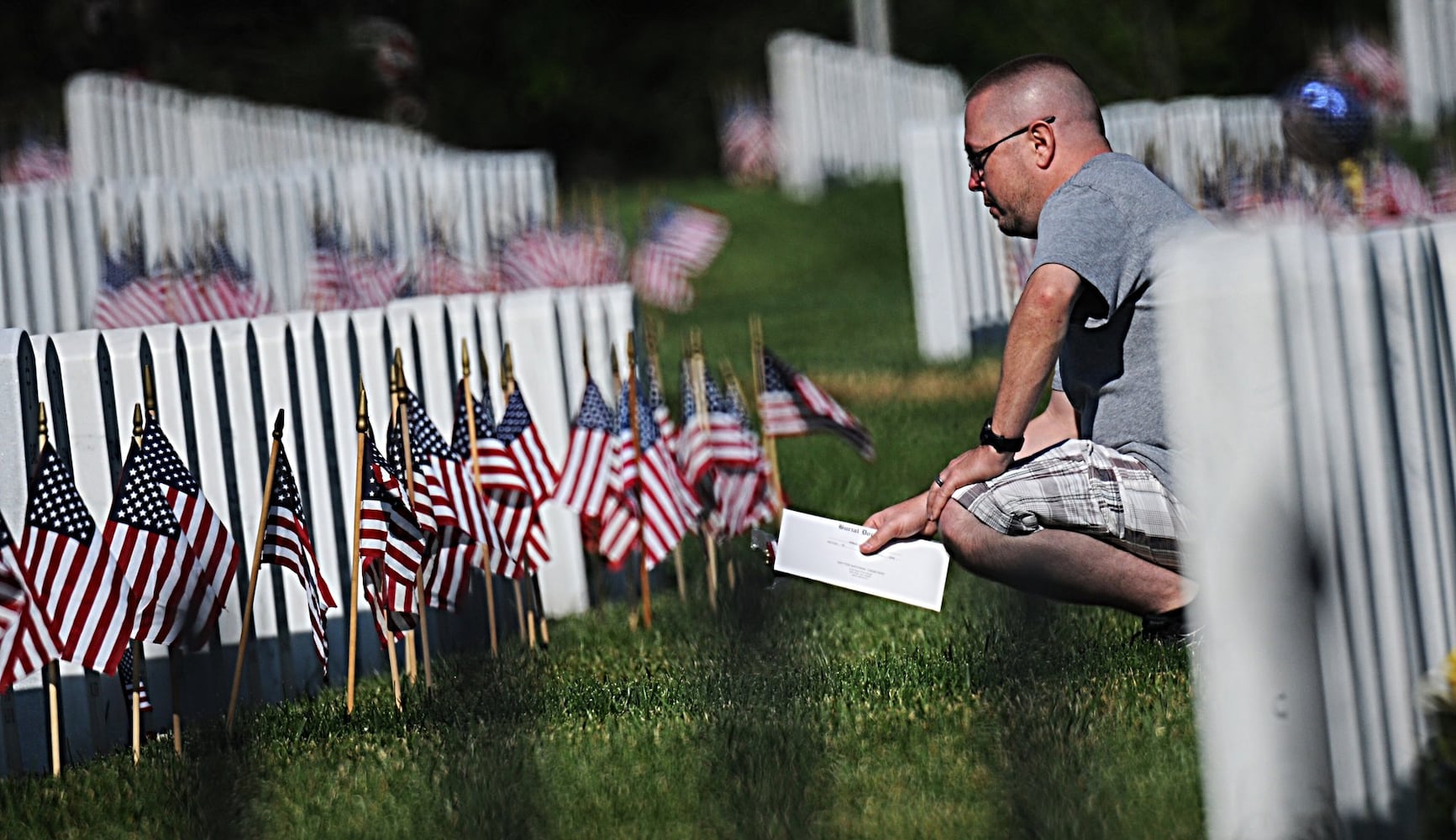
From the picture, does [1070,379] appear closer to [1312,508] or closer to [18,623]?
[1312,508]

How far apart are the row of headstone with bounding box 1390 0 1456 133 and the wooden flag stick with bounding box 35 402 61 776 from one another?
Result: 65.4 ft

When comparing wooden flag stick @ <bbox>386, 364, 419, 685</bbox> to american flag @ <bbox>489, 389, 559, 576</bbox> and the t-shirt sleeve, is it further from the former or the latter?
the t-shirt sleeve

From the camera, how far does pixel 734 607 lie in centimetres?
676

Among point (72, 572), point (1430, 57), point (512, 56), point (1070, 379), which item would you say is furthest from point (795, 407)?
point (512, 56)

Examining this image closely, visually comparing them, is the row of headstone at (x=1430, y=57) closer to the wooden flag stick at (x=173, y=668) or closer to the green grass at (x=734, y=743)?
the green grass at (x=734, y=743)

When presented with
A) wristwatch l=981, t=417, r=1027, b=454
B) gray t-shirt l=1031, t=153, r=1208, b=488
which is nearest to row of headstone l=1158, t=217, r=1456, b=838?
gray t-shirt l=1031, t=153, r=1208, b=488

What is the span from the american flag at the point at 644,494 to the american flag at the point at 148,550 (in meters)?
1.76

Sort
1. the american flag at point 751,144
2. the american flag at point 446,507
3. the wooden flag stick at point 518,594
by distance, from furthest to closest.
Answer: the american flag at point 751,144
the wooden flag stick at point 518,594
the american flag at point 446,507

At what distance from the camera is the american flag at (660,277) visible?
51.7 feet

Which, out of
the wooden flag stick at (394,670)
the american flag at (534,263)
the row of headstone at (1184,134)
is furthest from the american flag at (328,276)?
the wooden flag stick at (394,670)

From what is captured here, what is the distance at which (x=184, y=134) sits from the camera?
21.4 meters

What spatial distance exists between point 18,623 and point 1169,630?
120 inches

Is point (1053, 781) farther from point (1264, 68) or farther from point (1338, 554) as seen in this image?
point (1264, 68)

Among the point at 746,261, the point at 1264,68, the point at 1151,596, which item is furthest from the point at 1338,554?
A: the point at 1264,68
